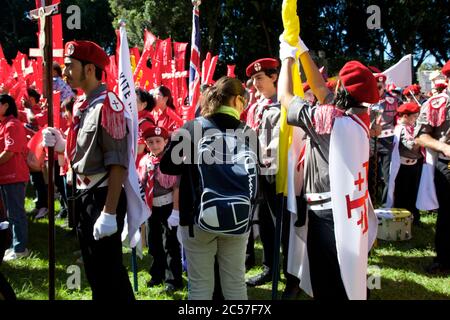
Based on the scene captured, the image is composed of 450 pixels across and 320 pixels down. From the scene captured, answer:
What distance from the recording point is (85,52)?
9.75 ft

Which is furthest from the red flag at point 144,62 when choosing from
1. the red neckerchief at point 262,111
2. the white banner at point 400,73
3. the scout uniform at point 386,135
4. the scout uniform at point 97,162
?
the scout uniform at point 97,162

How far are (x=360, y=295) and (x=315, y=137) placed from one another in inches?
39.0

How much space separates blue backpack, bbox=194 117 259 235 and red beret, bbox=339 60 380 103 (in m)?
0.72

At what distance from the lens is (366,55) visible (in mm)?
22719

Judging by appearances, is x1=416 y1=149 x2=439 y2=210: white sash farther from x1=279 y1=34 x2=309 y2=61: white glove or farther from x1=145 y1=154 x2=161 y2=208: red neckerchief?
x1=145 y1=154 x2=161 y2=208: red neckerchief

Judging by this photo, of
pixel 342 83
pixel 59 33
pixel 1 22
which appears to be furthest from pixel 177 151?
pixel 1 22

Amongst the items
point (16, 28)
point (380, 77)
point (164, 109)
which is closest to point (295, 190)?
point (380, 77)

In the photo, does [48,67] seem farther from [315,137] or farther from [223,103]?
[315,137]

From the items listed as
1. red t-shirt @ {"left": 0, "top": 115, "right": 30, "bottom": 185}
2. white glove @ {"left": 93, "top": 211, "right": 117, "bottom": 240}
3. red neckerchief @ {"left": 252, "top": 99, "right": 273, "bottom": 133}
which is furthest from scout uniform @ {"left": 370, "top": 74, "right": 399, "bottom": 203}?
white glove @ {"left": 93, "top": 211, "right": 117, "bottom": 240}

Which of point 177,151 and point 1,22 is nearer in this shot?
point 177,151

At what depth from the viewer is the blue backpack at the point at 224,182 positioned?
2.72 m

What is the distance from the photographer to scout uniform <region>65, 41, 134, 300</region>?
284cm

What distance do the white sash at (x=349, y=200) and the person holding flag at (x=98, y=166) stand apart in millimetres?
1295

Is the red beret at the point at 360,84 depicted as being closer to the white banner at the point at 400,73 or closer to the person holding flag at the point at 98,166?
the person holding flag at the point at 98,166
